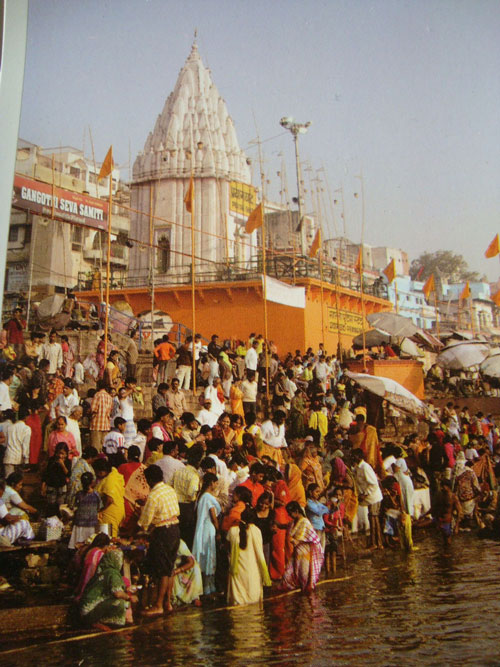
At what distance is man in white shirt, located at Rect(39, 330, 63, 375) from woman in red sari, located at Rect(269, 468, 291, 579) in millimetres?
4266

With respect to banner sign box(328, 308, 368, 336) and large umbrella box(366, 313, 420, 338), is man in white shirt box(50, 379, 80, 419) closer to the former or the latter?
large umbrella box(366, 313, 420, 338)

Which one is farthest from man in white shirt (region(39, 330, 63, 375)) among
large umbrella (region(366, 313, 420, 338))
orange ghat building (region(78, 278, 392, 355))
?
large umbrella (region(366, 313, 420, 338))

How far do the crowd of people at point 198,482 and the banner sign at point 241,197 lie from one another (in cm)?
980

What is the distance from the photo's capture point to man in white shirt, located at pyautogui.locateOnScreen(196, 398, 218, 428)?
975 cm

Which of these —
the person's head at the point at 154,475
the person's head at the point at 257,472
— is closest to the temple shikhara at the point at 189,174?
the person's head at the point at 257,472

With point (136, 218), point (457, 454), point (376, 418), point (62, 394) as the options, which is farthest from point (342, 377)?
point (136, 218)

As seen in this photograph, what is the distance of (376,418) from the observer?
49.7 ft

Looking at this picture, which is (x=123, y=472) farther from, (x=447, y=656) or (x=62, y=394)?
(x=447, y=656)

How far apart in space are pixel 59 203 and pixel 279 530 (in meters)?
8.74

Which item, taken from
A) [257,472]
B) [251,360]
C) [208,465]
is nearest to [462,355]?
[251,360]

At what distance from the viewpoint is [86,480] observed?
6.64 metres

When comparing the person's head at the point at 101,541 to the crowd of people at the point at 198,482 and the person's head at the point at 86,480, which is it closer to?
the crowd of people at the point at 198,482

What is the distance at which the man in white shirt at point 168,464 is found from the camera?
7059 millimetres

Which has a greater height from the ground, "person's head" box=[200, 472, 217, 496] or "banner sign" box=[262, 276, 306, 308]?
"banner sign" box=[262, 276, 306, 308]
